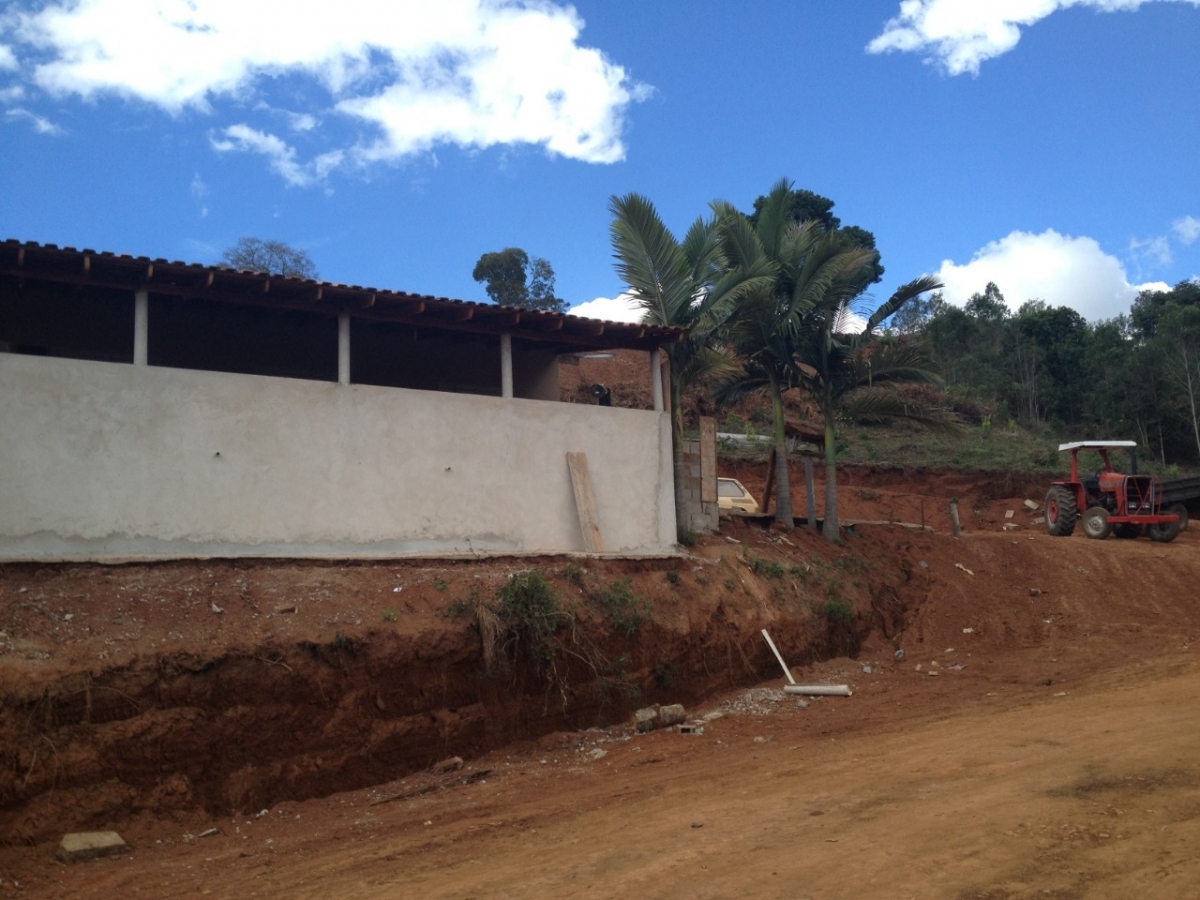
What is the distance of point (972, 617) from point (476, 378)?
32.1ft

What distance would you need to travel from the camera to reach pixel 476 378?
59.5 ft

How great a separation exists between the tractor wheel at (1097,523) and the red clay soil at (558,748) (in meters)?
6.09

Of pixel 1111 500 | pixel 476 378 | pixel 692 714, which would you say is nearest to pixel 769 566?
pixel 692 714

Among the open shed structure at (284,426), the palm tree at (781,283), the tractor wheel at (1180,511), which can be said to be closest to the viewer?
the open shed structure at (284,426)

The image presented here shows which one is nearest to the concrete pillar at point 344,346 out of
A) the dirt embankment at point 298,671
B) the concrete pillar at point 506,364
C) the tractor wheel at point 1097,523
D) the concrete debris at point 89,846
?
the concrete pillar at point 506,364

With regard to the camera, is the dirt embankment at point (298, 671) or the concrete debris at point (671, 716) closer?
the dirt embankment at point (298, 671)

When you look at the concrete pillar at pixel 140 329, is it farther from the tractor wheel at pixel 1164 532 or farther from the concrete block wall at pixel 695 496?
the tractor wheel at pixel 1164 532

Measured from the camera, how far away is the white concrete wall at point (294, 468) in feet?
39.4

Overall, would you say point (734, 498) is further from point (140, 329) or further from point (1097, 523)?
point (140, 329)

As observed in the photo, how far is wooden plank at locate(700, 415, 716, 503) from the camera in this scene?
59.9ft

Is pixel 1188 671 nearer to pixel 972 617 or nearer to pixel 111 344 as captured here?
pixel 972 617

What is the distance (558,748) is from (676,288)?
8.41 meters

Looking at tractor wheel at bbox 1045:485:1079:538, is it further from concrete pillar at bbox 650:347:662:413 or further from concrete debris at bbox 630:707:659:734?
concrete debris at bbox 630:707:659:734

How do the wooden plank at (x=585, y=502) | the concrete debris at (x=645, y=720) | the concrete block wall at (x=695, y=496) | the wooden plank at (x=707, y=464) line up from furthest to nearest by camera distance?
the concrete block wall at (x=695, y=496)
the wooden plank at (x=707, y=464)
the wooden plank at (x=585, y=502)
the concrete debris at (x=645, y=720)
